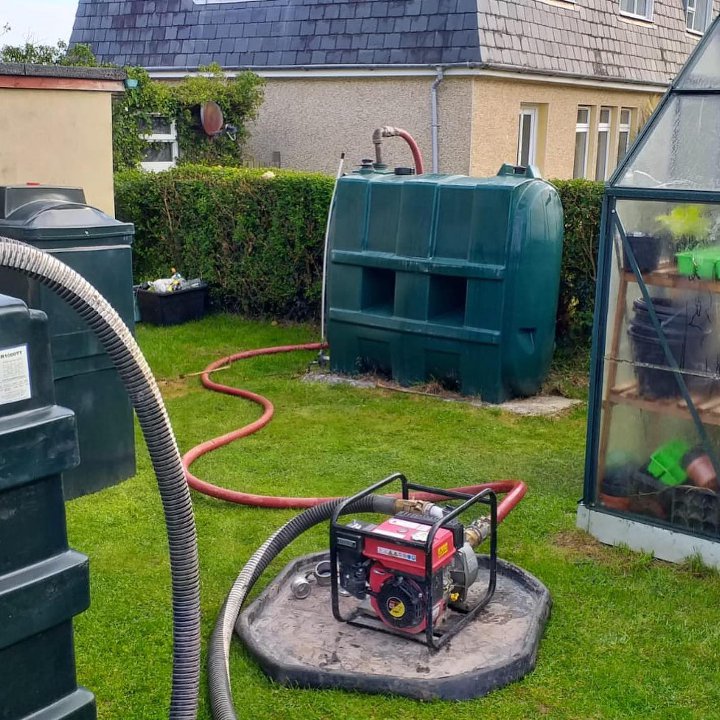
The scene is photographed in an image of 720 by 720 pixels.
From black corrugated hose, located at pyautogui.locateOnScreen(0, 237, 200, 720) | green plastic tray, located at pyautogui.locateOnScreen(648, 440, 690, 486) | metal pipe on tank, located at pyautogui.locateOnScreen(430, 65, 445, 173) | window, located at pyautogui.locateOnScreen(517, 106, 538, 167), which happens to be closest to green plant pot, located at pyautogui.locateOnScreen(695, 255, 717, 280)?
green plastic tray, located at pyautogui.locateOnScreen(648, 440, 690, 486)

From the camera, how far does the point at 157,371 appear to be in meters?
7.92

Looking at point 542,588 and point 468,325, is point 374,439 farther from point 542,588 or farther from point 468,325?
point 542,588

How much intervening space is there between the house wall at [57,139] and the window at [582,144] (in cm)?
914

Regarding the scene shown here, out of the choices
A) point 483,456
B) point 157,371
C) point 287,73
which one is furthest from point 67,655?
point 287,73

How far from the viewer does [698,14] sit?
19.0 metres

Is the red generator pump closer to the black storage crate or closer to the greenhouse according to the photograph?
the greenhouse

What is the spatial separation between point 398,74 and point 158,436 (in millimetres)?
10923

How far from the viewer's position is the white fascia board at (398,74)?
39.7 feet

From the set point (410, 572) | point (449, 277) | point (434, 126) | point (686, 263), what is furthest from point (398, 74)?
point (410, 572)

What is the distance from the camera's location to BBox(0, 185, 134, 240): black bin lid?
492cm

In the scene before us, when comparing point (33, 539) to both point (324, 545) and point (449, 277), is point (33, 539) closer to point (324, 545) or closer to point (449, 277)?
point (324, 545)

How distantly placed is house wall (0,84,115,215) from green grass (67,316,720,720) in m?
2.21

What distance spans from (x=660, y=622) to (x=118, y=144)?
922cm

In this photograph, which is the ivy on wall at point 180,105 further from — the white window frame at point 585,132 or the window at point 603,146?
the window at point 603,146
